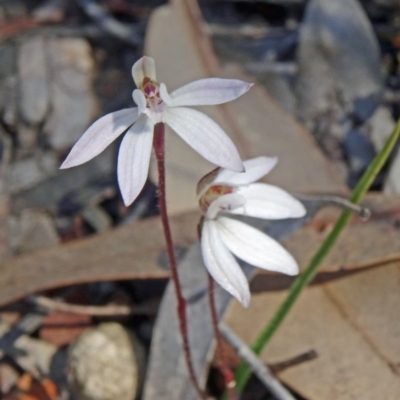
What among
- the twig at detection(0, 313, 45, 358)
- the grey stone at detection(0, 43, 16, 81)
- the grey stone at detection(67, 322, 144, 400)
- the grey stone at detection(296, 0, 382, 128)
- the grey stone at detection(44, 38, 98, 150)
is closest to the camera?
the grey stone at detection(67, 322, 144, 400)

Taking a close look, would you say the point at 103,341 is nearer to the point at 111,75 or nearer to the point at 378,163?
the point at 378,163

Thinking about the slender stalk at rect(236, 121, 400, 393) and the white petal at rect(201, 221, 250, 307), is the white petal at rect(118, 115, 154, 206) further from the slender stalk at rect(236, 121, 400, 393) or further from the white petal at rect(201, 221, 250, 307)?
the slender stalk at rect(236, 121, 400, 393)

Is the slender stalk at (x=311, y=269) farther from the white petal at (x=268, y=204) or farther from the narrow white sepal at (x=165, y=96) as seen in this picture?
the narrow white sepal at (x=165, y=96)

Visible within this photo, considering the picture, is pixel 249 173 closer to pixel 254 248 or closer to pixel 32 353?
pixel 254 248

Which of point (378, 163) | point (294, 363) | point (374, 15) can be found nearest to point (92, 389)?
point (294, 363)

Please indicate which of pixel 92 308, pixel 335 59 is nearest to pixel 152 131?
pixel 92 308


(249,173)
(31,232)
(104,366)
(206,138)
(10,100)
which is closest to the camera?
(206,138)

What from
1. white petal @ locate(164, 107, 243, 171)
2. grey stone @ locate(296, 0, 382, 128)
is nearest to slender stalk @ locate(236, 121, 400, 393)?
white petal @ locate(164, 107, 243, 171)
